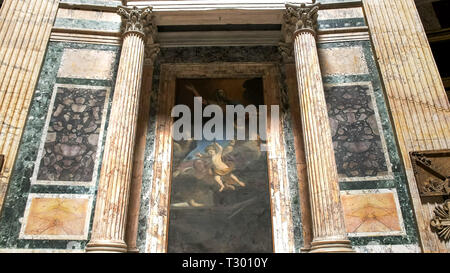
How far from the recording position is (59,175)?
682cm

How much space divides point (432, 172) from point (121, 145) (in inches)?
223

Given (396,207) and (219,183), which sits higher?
(219,183)

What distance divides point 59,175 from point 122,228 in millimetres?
1970

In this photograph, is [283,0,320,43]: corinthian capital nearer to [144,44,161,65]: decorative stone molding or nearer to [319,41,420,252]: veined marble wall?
[319,41,420,252]: veined marble wall

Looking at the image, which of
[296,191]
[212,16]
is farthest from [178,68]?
[296,191]

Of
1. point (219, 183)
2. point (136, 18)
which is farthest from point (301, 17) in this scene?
point (219, 183)

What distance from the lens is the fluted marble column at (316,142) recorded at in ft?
18.7

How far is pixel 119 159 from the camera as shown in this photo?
6234mm


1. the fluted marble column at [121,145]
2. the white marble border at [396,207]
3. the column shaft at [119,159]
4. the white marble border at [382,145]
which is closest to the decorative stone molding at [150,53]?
the fluted marble column at [121,145]

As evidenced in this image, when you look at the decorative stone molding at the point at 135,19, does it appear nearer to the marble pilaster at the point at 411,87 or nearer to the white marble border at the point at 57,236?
the white marble border at the point at 57,236

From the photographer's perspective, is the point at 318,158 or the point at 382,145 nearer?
the point at 318,158
